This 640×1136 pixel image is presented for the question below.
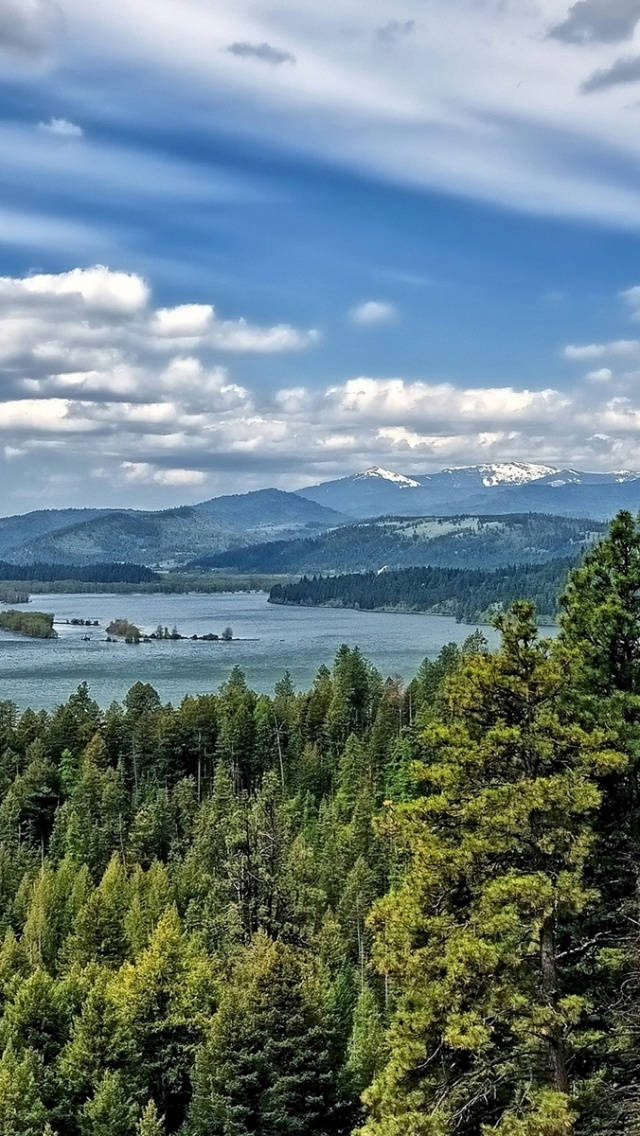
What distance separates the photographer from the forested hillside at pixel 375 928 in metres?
12.5

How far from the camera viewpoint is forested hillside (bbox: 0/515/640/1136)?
1251 centimetres

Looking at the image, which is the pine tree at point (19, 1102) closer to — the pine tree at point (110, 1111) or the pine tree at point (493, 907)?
the pine tree at point (110, 1111)

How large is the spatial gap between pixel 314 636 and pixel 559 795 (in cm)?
18319

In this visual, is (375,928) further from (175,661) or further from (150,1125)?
(175,661)

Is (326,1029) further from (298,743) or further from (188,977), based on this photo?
(298,743)

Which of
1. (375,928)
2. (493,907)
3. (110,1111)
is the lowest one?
(110,1111)

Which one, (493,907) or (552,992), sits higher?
(493,907)

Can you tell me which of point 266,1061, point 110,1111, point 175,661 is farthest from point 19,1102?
point 175,661

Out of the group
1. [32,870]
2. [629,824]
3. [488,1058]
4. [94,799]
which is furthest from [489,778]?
[94,799]

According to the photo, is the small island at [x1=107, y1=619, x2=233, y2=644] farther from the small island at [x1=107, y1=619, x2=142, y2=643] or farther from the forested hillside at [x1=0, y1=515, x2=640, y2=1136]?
the forested hillside at [x1=0, y1=515, x2=640, y2=1136]

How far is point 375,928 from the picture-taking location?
13734mm

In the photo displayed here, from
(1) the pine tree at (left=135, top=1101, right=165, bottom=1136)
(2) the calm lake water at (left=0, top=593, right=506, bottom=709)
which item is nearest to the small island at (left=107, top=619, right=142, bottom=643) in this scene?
(2) the calm lake water at (left=0, top=593, right=506, bottom=709)

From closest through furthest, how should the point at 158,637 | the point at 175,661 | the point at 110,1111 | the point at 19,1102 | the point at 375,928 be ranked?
the point at 375,928, the point at 110,1111, the point at 19,1102, the point at 175,661, the point at 158,637

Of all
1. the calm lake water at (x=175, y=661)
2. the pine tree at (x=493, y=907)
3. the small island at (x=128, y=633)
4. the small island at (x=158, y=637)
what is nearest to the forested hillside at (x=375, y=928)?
the pine tree at (x=493, y=907)
